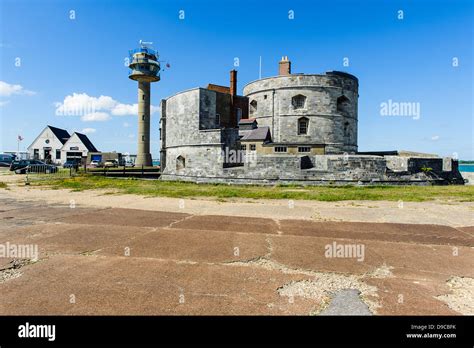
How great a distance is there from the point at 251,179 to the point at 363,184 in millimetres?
8249

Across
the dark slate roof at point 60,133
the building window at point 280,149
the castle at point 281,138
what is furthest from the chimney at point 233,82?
the dark slate roof at point 60,133

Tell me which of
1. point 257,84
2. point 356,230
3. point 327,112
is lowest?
point 356,230

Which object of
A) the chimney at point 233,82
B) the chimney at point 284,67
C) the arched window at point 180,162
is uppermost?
the chimney at point 284,67

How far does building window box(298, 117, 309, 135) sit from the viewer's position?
2992 centimetres

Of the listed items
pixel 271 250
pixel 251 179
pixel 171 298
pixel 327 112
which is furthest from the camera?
pixel 327 112

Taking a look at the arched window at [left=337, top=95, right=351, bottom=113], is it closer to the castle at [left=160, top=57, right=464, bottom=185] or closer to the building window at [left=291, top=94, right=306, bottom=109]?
the castle at [left=160, top=57, right=464, bottom=185]

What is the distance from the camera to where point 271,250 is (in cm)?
566

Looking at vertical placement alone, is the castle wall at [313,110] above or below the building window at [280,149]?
above

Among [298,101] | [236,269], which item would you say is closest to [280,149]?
[298,101]

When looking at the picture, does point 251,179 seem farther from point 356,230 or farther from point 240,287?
point 240,287

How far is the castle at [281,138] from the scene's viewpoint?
19875mm

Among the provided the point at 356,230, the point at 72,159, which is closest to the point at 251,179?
the point at 356,230

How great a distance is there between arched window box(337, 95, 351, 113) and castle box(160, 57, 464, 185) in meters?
0.11

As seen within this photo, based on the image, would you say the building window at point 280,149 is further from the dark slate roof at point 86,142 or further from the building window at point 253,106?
the dark slate roof at point 86,142
